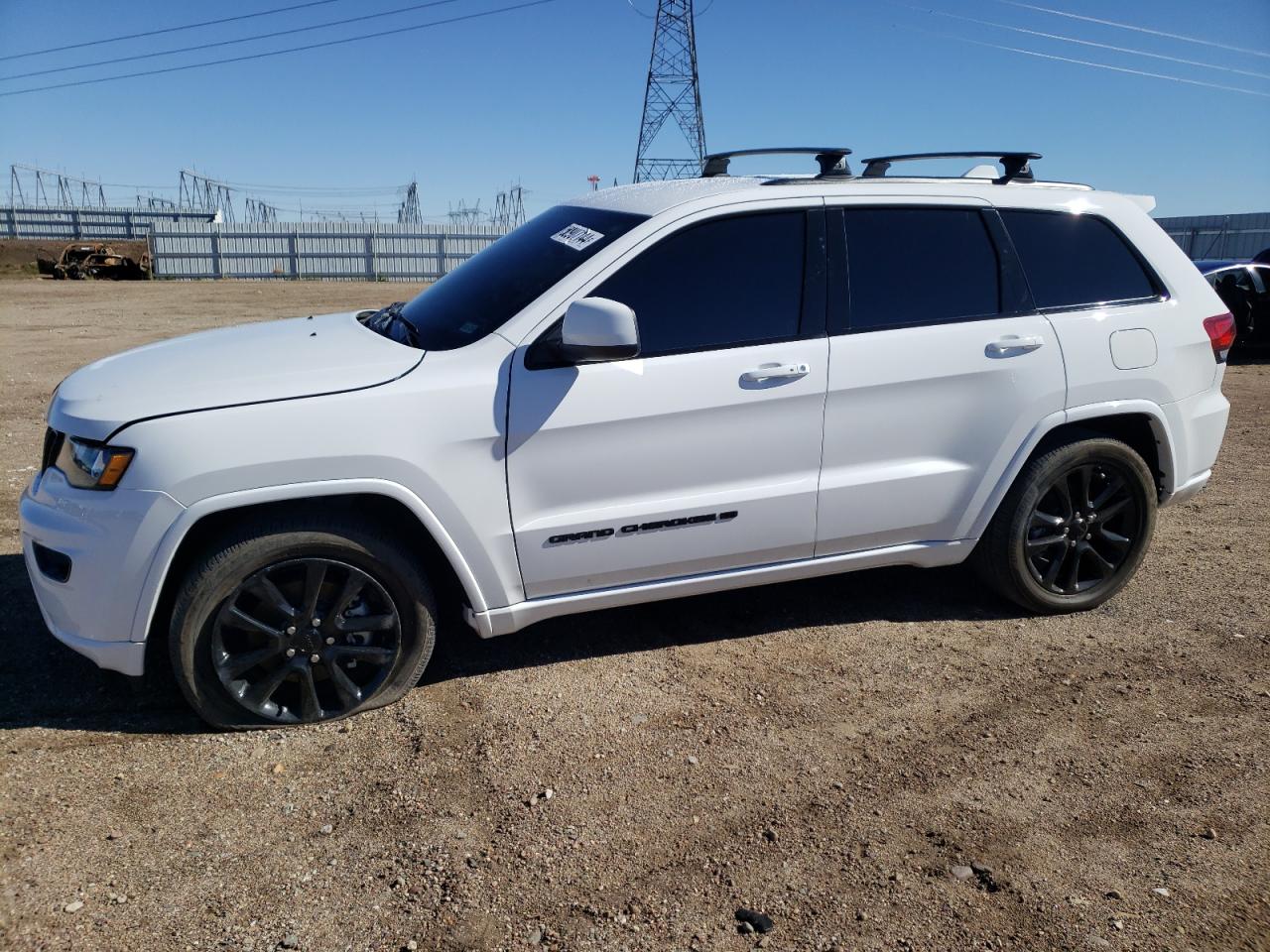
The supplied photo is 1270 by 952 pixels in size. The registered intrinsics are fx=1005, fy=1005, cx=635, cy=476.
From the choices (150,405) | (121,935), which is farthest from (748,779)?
(150,405)

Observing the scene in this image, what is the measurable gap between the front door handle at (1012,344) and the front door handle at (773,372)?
932 mm

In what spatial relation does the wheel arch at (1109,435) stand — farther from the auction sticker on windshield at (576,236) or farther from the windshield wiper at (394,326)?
the windshield wiper at (394,326)

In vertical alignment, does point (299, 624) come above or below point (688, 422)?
below

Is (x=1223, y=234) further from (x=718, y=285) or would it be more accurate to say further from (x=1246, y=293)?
(x=718, y=285)

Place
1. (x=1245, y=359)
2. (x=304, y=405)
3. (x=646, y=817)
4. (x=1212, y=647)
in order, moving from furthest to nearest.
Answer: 1. (x=1245, y=359)
2. (x=1212, y=647)
3. (x=304, y=405)
4. (x=646, y=817)

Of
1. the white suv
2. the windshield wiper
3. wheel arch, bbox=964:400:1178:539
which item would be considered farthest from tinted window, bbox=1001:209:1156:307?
the windshield wiper

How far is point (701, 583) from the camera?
404 cm

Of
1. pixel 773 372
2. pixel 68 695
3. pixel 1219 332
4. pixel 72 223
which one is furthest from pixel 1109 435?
pixel 72 223

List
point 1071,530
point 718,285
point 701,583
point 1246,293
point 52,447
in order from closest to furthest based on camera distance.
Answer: point 52,447
point 718,285
point 701,583
point 1071,530
point 1246,293

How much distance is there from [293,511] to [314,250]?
39429mm

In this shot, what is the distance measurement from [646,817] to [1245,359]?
13.7 meters

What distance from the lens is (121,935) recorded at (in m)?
2.61

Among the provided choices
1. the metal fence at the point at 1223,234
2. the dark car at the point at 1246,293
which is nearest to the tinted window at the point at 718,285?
the dark car at the point at 1246,293

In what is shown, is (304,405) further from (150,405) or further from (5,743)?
(5,743)
